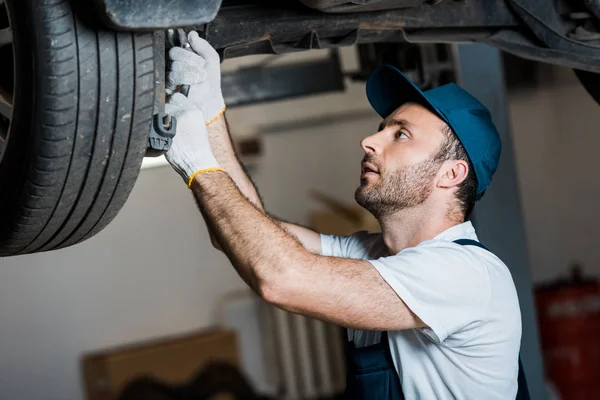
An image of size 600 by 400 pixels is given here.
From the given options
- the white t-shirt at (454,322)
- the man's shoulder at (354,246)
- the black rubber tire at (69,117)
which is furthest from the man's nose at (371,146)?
the black rubber tire at (69,117)

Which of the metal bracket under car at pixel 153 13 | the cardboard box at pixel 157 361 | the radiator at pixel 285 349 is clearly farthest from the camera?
the radiator at pixel 285 349

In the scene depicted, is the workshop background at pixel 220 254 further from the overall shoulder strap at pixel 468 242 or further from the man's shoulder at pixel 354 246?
the overall shoulder strap at pixel 468 242

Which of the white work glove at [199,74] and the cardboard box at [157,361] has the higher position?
the white work glove at [199,74]

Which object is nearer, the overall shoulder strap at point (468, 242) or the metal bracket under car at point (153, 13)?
the metal bracket under car at point (153, 13)

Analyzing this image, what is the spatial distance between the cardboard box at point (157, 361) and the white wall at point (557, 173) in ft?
7.98

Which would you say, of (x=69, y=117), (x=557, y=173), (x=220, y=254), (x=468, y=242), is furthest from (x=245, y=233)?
(x=557, y=173)

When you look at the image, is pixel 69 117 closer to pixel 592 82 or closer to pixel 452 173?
pixel 452 173

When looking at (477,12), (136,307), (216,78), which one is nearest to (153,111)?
(216,78)

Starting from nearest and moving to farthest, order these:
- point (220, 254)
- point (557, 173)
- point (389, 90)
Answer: point (389, 90), point (220, 254), point (557, 173)

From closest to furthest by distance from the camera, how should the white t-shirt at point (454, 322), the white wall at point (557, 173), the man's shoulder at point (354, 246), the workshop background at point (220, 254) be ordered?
the white t-shirt at point (454, 322)
the man's shoulder at point (354, 246)
the workshop background at point (220, 254)
the white wall at point (557, 173)

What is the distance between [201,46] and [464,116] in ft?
2.20

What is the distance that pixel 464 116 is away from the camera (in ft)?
6.40

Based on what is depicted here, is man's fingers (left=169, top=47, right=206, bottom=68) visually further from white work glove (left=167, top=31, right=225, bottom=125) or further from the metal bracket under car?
the metal bracket under car

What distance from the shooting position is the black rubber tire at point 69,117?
4.23 feet
